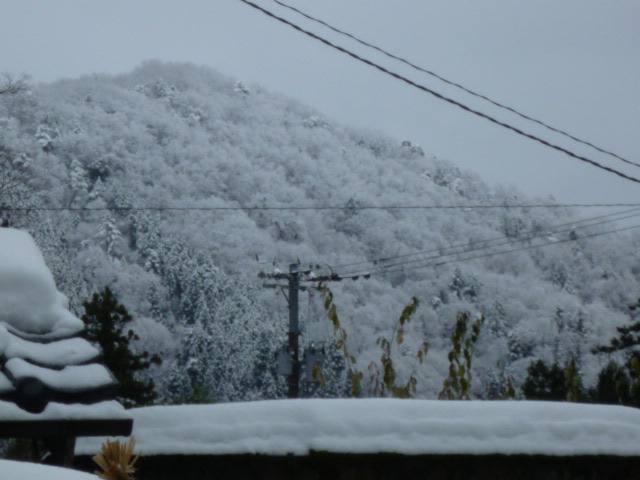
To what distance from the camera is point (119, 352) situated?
21.0 metres

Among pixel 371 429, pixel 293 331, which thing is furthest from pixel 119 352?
pixel 371 429

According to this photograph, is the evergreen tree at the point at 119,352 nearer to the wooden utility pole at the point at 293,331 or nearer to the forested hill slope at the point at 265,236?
the wooden utility pole at the point at 293,331

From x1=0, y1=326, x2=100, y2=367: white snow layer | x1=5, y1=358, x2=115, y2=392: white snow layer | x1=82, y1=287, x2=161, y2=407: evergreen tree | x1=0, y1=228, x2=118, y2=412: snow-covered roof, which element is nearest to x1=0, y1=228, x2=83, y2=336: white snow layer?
x1=0, y1=228, x2=118, y2=412: snow-covered roof

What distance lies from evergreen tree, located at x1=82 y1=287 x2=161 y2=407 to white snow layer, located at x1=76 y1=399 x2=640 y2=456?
50.9 feet

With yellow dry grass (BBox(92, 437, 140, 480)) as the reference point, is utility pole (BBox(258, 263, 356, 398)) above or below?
above

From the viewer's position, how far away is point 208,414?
5117 mm

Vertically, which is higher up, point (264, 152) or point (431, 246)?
point (264, 152)

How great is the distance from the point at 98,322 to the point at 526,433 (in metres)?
18.3

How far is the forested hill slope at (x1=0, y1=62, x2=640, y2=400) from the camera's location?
176 feet

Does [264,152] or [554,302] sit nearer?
[554,302]

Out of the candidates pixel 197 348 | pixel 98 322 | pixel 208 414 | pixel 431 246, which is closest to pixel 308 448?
pixel 208 414

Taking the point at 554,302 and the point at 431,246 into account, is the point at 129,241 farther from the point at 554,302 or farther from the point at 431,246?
the point at 554,302

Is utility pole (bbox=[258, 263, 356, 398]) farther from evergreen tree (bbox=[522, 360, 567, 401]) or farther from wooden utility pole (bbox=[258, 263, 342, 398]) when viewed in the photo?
evergreen tree (bbox=[522, 360, 567, 401])

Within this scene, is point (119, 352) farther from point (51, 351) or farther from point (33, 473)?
point (33, 473)
